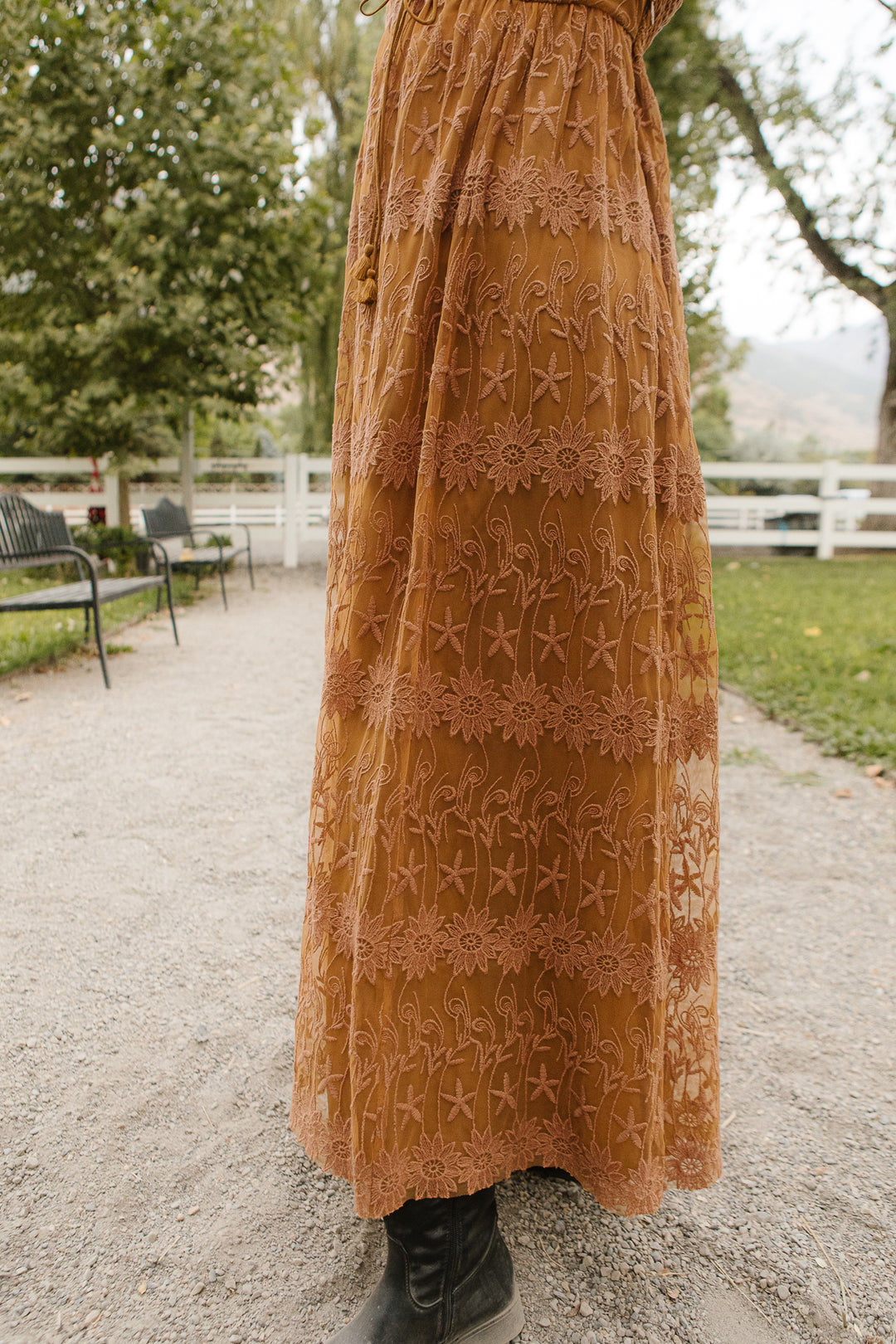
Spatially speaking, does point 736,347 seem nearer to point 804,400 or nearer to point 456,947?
point 456,947

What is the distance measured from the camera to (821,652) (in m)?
5.88

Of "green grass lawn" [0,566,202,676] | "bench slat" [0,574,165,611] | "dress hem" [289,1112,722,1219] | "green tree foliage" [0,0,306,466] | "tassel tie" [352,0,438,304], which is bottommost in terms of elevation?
"green grass lawn" [0,566,202,676]

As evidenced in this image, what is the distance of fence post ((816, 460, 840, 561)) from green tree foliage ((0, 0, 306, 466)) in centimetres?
793

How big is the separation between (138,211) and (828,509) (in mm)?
9767

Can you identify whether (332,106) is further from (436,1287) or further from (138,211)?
(436,1287)

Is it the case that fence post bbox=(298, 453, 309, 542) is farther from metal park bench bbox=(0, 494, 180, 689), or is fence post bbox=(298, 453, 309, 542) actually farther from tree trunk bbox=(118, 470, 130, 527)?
metal park bench bbox=(0, 494, 180, 689)

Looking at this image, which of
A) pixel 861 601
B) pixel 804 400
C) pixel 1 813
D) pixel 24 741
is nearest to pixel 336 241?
pixel 861 601

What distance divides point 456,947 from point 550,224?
0.92 metres

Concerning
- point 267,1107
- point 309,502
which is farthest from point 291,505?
point 267,1107

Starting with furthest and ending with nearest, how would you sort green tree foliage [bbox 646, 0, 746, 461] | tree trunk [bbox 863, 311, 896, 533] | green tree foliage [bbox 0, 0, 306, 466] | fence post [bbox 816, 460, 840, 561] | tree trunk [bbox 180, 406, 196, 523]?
1. tree trunk [bbox 863, 311, 896, 533]
2. fence post [bbox 816, 460, 840, 561]
3. tree trunk [bbox 180, 406, 196, 523]
4. green tree foliage [bbox 646, 0, 746, 461]
5. green tree foliage [bbox 0, 0, 306, 466]

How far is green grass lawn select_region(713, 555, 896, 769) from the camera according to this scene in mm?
4320

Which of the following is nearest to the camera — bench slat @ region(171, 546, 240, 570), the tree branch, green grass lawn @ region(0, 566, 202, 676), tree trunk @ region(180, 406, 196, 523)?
green grass lawn @ region(0, 566, 202, 676)

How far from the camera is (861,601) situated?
8141 millimetres

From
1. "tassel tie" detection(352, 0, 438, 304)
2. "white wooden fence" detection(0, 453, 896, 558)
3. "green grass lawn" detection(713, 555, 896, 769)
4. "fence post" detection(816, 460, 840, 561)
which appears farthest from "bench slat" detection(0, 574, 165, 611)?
"fence post" detection(816, 460, 840, 561)
